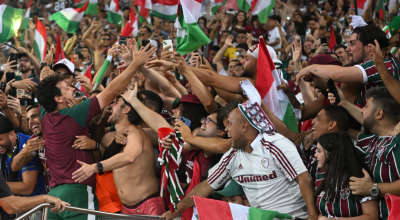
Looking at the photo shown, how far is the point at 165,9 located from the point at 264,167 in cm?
630

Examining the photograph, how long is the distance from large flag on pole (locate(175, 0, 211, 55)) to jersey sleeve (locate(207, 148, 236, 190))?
1593mm

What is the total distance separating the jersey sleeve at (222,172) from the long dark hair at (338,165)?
0.91 meters

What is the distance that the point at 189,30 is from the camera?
5613 mm

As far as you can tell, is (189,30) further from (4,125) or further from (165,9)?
(165,9)

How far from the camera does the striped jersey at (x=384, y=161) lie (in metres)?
3.60

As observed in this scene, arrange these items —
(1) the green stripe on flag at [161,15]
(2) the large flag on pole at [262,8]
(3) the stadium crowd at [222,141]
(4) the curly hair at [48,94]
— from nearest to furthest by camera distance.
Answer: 1. (3) the stadium crowd at [222,141]
2. (4) the curly hair at [48,94]
3. (1) the green stripe on flag at [161,15]
4. (2) the large flag on pole at [262,8]

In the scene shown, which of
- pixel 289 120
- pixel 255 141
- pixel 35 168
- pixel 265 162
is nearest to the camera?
pixel 265 162

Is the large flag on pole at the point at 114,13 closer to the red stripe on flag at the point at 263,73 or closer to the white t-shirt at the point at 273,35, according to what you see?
the white t-shirt at the point at 273,35

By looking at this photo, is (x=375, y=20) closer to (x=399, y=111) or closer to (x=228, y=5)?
(x=228, y=5)

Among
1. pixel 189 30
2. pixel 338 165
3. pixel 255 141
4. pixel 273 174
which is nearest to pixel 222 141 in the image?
pixel 255 141

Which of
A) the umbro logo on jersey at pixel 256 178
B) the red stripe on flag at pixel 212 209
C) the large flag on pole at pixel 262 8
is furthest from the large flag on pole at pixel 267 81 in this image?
the large flag on pole at pixel 262 8

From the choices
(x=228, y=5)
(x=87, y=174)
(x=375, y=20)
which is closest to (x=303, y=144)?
(x=87, y=174)

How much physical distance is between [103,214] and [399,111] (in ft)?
9.34

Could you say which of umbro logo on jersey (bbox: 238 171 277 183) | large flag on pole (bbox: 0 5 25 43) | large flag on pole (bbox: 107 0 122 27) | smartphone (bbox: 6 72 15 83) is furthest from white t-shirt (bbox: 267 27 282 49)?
umbro logo on jersey (bbox: 238 171 277 183)
